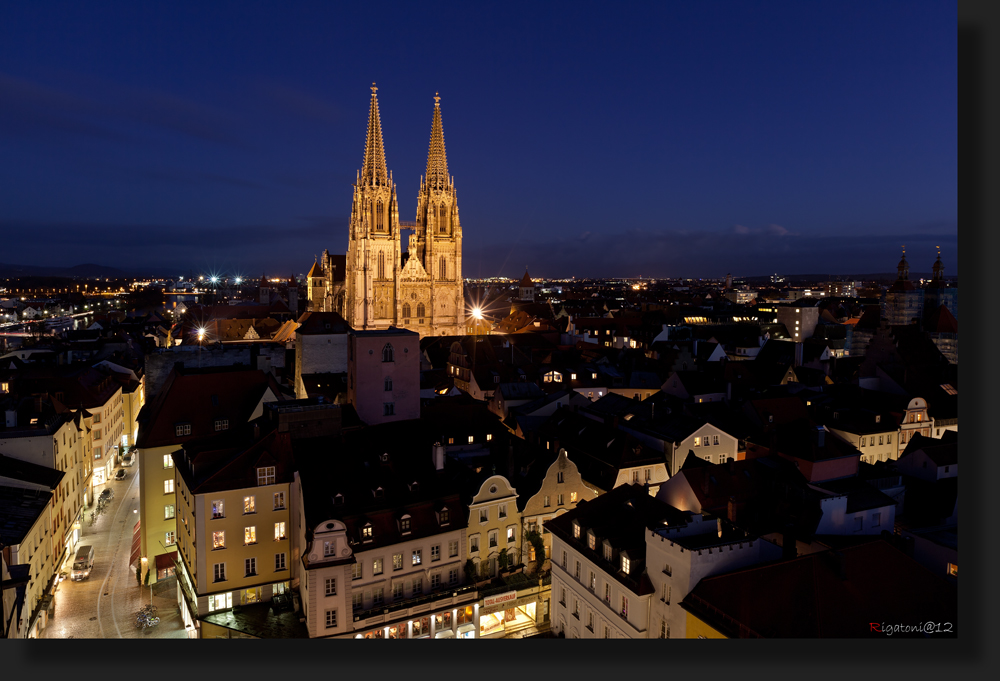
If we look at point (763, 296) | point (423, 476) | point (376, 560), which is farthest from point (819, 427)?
point (763, 296)

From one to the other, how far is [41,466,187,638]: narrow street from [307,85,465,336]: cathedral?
41.4m

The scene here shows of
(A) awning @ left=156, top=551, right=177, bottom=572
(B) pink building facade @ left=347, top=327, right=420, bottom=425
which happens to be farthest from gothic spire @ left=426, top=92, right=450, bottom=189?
(A) awning @ left=156, top=551, right=177, bottom=572

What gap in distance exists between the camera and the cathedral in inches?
2645

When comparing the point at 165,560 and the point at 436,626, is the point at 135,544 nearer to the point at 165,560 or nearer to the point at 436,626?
the point at 165,560

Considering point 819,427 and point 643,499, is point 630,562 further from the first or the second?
point 819,427

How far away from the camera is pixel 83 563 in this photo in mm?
21953

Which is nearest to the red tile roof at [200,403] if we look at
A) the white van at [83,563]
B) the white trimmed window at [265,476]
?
the white van at [83,563]

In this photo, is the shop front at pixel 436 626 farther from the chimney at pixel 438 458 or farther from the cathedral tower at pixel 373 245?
the cathedral tower at pixel 373 245

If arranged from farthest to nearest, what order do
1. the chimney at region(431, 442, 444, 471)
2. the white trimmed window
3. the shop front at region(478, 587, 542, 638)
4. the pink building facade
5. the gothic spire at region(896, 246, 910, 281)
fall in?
the gothic spire at region(896, 246, 910, 281) < the pink building facade < the chimney at region(431, 442, 444, 471) < the shop front at region(478, 587, 542, 638) < the white trimmed window

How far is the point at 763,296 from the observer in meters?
146

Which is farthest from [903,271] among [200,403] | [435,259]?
[200,403]

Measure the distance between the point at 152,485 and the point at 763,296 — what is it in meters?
145

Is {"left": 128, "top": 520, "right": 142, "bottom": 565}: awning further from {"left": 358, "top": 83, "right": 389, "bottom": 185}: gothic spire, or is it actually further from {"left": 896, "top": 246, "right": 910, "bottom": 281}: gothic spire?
{"left": 896, "top": 246, "right": 910, "bottom": 281}: gothic spire

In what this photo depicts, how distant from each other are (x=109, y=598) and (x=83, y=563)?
2.75 meters
